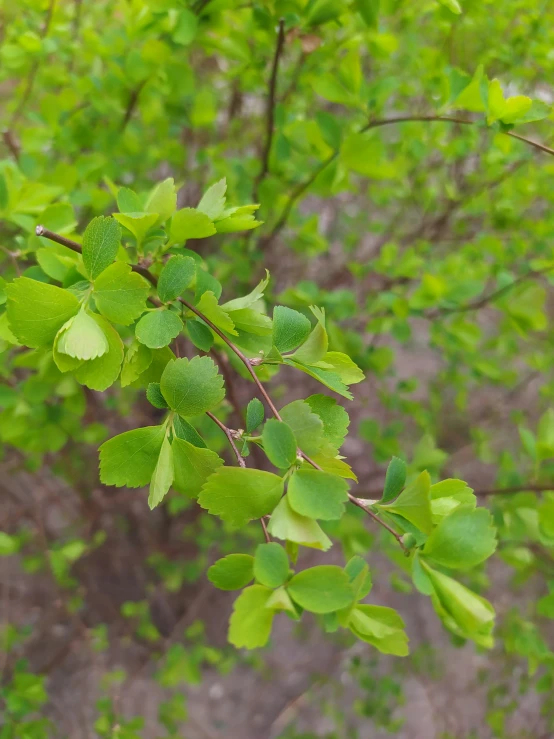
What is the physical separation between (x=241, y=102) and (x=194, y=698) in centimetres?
144

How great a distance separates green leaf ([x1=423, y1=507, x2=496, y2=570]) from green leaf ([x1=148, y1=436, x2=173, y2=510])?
0.50 feet

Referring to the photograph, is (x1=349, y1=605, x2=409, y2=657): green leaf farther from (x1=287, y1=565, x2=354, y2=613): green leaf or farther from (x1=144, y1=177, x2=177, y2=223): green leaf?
(x1=144, y1=177, x2=177, y2=223): green leaf

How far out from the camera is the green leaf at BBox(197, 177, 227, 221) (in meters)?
0.34

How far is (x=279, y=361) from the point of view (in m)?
0.31

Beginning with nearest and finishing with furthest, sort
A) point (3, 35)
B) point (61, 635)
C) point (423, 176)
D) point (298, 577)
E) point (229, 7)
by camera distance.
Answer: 1. point (298, 577)
2. point (229, 7)
3. point (3, 35)
4. point (423, 176)
5. point (61, 635)

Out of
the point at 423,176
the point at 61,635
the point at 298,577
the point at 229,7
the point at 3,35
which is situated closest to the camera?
the point at 298,577

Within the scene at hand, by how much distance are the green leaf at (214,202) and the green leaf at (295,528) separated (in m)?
0.19

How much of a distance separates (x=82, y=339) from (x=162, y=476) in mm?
87

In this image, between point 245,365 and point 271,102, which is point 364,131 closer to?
point 271,102

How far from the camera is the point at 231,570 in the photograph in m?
0.29

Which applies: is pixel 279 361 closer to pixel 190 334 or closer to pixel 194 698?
pixel 190 334

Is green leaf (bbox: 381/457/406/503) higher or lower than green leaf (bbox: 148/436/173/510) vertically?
lower

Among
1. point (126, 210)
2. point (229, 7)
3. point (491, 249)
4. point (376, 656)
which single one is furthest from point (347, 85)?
point (376, 656)

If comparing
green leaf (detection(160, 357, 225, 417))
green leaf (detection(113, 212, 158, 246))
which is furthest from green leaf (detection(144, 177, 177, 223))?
green leaf (detection(160, 357, 225, 417))
